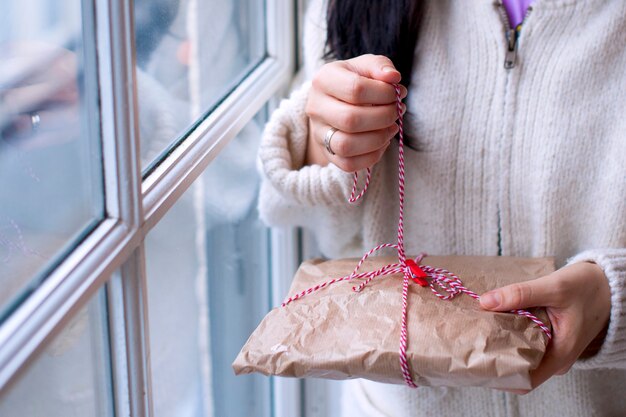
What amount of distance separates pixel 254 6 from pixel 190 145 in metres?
0.42

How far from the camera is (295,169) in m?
0.82

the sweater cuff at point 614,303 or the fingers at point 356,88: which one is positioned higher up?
the fingers at point 356,88

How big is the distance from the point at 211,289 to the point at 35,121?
1.55 feet

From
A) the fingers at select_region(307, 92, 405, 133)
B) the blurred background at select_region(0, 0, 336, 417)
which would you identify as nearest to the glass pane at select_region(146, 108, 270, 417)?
the blurred background at select_region(0, 0, 336, 417)

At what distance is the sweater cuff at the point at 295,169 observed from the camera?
775 millimetres

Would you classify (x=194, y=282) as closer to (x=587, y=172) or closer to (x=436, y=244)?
(x=436, y=244)

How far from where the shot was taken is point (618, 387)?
31.3 inches

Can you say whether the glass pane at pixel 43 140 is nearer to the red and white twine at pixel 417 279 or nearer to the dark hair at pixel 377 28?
the red and white twine at pixel 417 279

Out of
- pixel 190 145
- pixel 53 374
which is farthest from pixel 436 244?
pixel 53 374

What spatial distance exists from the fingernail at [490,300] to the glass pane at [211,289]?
0.31m

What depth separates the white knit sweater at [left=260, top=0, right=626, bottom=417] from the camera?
0.71 m

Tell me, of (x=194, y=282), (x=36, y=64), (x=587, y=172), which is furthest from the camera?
(x=194, y=282)

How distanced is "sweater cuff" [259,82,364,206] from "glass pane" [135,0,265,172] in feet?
0.30

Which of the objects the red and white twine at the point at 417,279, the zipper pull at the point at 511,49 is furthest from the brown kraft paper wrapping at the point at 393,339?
the zipper pull at the point at 511,49
